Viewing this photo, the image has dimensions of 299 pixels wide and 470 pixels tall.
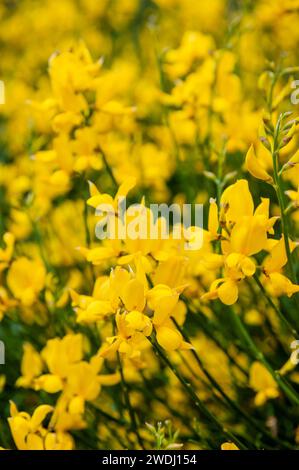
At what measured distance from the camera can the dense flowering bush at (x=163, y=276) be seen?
1.01 metres

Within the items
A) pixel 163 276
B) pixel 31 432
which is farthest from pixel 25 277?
pixel 163 276

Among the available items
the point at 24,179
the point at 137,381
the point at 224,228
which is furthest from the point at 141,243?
the point at 24,179

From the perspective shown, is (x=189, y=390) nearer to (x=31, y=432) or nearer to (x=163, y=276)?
(x=163, y=276)

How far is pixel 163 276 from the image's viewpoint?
106 cm

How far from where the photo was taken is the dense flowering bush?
1007 mm

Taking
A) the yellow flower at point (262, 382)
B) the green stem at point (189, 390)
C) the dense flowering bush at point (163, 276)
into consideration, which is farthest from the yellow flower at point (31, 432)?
the yellow flower at point (262, 382)

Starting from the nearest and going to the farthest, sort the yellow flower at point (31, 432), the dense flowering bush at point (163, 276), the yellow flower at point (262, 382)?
the dense flowering bush at point (163, 276) → the yellow flower at point (31, 432) → the yellow flower at point (262, 382)

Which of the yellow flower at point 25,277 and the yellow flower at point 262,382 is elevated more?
the yellow flower at point 25,277

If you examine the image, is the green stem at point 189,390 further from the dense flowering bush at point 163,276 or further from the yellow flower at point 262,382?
the yellow flower at point 262,382

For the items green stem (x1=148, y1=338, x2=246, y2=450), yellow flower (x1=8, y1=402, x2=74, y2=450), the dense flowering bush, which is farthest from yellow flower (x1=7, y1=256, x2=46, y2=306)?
green stem (x1=148, y1=338, x2=246, y2=450)

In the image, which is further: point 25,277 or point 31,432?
point 25,277

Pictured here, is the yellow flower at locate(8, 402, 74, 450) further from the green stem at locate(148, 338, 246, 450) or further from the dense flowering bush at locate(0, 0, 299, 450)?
the green stem at locate(148, 338, 246, 450)

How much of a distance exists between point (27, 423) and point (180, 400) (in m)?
0.57

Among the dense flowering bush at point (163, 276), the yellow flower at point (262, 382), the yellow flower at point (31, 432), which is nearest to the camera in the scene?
the dense flowering bush at point (163, 276)
